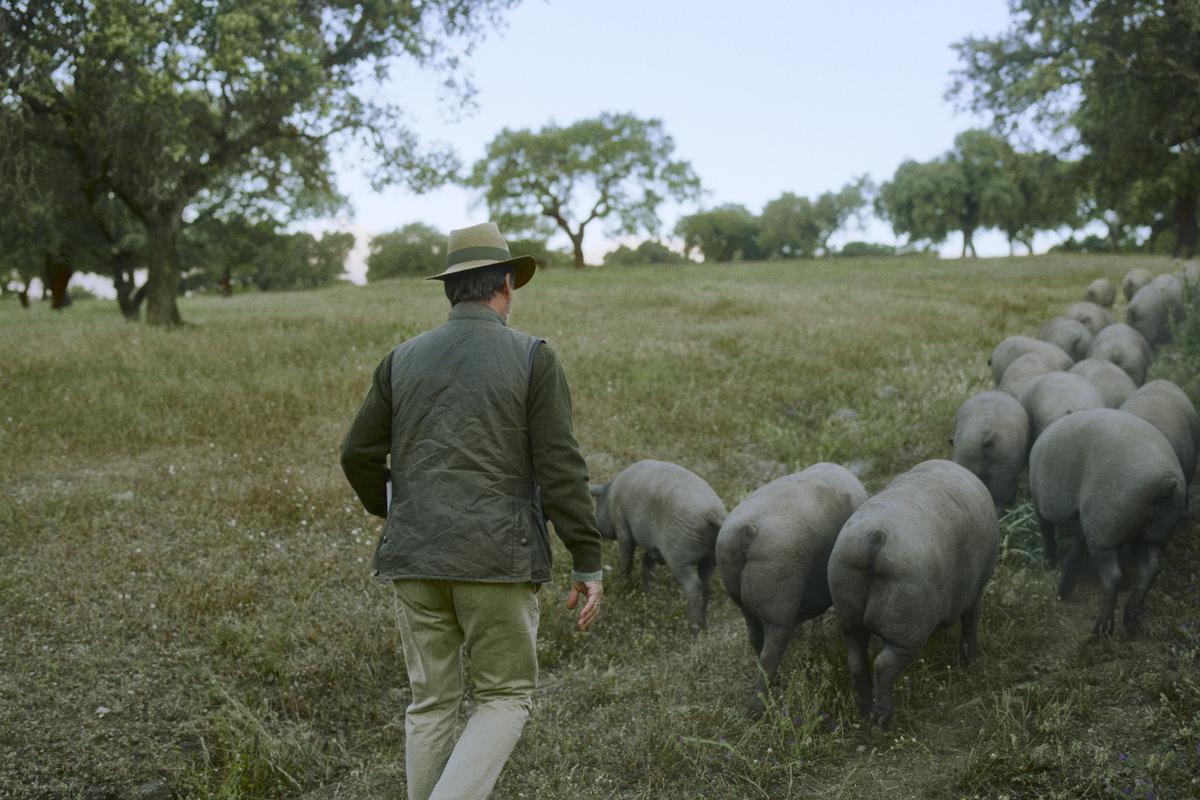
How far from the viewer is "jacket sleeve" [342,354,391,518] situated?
13.5 ft

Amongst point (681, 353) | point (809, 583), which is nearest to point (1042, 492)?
point (809, 583)

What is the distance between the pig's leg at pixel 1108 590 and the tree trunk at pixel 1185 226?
34303 millimetres

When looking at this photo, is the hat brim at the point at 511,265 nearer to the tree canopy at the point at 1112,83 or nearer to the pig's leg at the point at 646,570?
the pig's leg at the point at 646,570

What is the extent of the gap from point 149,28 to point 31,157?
365cm

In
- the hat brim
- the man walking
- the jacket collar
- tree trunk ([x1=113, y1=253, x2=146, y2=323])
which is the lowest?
the man walking

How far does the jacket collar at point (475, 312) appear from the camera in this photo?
4004mm

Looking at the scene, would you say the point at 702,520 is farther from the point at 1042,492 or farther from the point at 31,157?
the point at 31,157

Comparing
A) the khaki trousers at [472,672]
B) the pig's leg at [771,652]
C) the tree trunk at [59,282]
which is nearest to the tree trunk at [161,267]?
the pig's leg at [771,652]

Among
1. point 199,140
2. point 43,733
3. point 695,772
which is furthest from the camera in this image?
point 199,140

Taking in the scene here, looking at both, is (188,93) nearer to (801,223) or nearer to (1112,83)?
(1112,83)

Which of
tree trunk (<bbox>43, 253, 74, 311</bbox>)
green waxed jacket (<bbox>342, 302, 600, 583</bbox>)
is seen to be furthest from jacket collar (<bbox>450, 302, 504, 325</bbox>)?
tree trunk (<bbox>43, 253, 74, 311</bbox>)

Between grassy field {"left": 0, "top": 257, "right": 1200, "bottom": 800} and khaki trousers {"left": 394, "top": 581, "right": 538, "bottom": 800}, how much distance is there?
37.2 inches

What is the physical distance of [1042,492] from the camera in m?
6.74

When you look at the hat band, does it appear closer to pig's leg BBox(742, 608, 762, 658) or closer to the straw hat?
the straw hat
